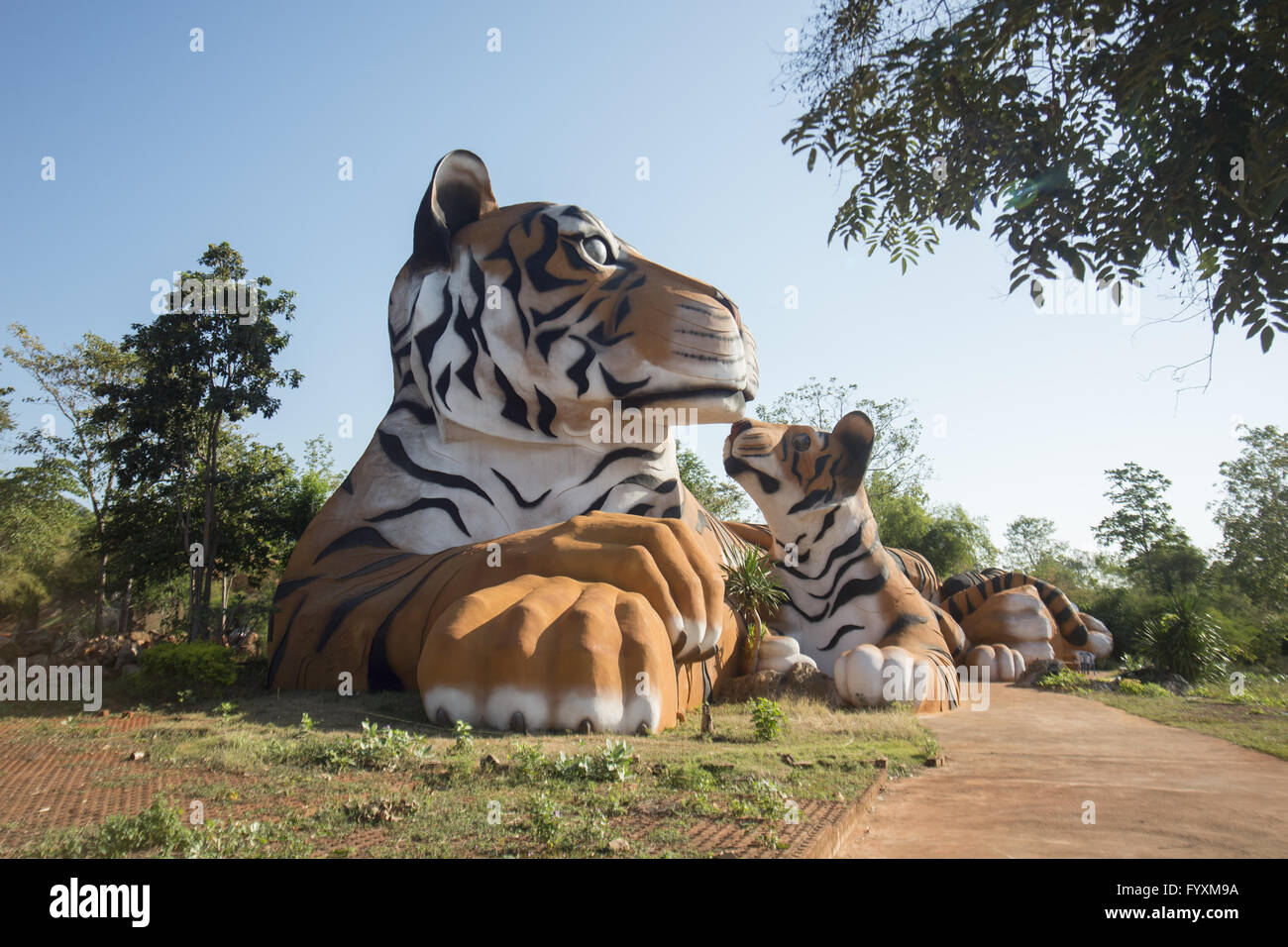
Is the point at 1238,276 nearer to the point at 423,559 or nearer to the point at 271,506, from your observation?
the point at 423,559

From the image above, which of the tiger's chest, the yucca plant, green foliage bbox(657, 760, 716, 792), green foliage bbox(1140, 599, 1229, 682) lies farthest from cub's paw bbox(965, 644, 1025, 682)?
green foliage bbox(657, 760, 716, 792)

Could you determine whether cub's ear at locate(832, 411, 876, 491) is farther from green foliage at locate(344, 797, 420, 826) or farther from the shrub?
green foliage at locate(344, 797, 420, 826)

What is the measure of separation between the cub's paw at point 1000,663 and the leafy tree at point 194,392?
9003 mm

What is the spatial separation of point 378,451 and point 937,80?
401 centimetres

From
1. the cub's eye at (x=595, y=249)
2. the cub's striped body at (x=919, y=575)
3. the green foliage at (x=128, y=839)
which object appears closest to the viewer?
the green foliage at (x=128, y=839)

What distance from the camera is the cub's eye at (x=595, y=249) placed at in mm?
5672

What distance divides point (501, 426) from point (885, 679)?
3112 mm

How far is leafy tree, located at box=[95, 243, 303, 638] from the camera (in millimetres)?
10281

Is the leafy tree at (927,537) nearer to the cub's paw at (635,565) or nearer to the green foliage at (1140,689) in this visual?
the green foliage at (1140,689)

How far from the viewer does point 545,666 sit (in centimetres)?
334

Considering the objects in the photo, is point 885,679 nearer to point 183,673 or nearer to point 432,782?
point 432,782

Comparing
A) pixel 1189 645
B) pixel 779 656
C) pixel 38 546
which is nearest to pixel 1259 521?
pixel 1189 645

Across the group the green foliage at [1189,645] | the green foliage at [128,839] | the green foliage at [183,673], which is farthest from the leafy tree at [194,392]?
the green foliage at [1189,645]

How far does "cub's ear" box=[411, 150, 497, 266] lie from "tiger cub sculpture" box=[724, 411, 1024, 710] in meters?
3.33
